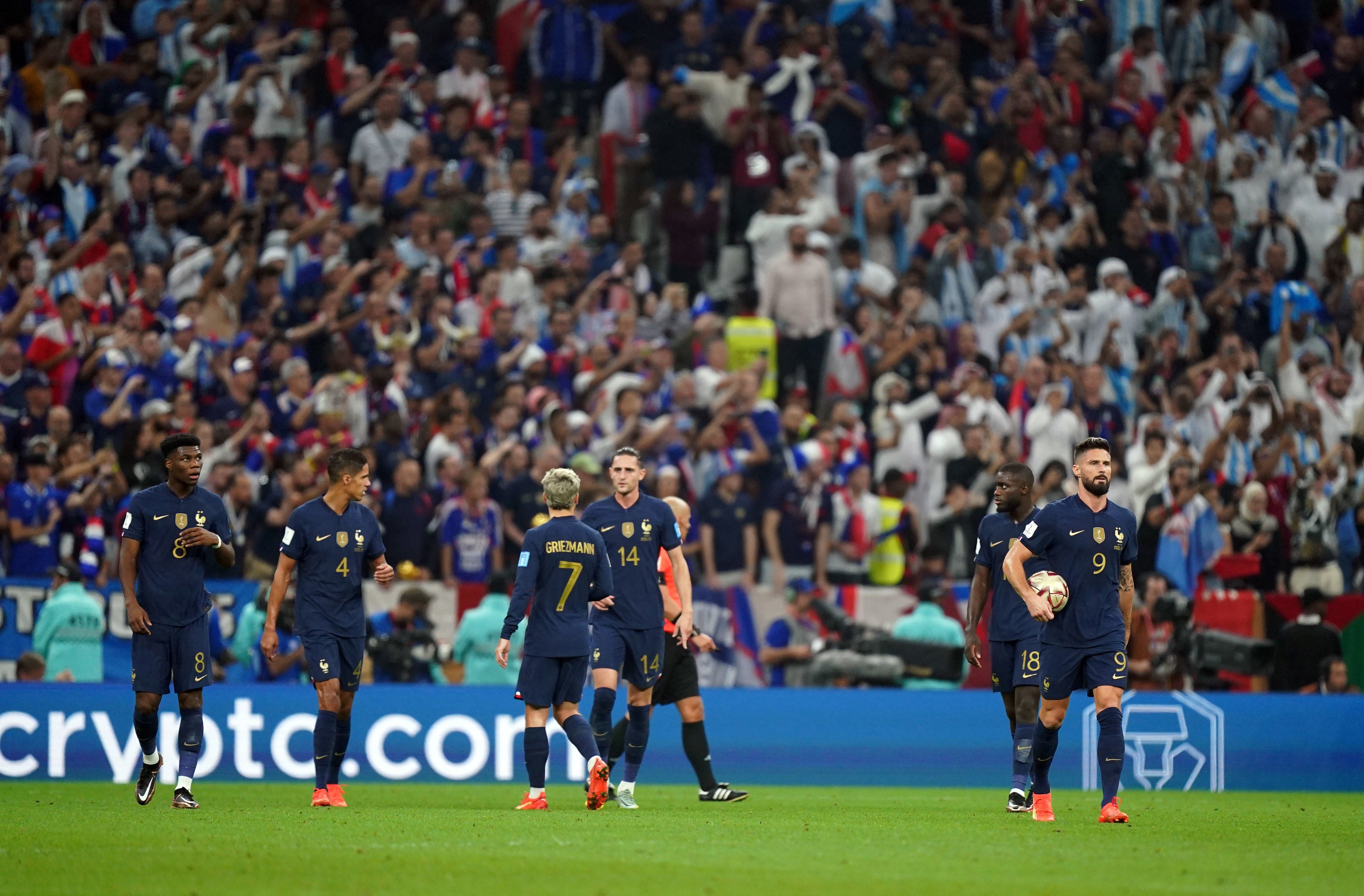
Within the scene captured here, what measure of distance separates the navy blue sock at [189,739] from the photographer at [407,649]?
5.46 meters

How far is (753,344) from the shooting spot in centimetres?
2273

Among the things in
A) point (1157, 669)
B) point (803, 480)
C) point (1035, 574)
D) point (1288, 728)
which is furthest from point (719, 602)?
point (1035, 574)

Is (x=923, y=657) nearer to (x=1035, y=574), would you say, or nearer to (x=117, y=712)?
(x=1035, y=574)

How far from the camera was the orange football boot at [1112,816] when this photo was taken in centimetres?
1195

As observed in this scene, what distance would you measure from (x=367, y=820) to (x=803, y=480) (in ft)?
31.1

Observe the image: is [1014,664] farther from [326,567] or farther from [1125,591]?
[326,567]

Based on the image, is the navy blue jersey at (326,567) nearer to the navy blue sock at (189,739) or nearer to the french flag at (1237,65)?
the navy blue sock at (189,739)

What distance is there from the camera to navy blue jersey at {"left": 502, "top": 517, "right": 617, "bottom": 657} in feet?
40.5

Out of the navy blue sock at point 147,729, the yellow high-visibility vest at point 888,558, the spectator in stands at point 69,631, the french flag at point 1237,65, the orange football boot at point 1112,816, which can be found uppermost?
the french flag at point 1237,65

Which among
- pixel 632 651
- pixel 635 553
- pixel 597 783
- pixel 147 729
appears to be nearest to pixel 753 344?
pixel 635 553

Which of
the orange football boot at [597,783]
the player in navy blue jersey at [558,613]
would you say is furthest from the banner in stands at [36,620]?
the orange football boot at [597,783]

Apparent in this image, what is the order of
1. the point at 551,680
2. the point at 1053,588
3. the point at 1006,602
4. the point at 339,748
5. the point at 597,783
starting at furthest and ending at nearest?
the point at 1006,602 → the point at 339,748 → the point at 551,680 → the point at 597,783 → the point at 1053,588

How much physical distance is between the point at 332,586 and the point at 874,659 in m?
7.31

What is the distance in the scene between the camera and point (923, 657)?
18.2 metres
